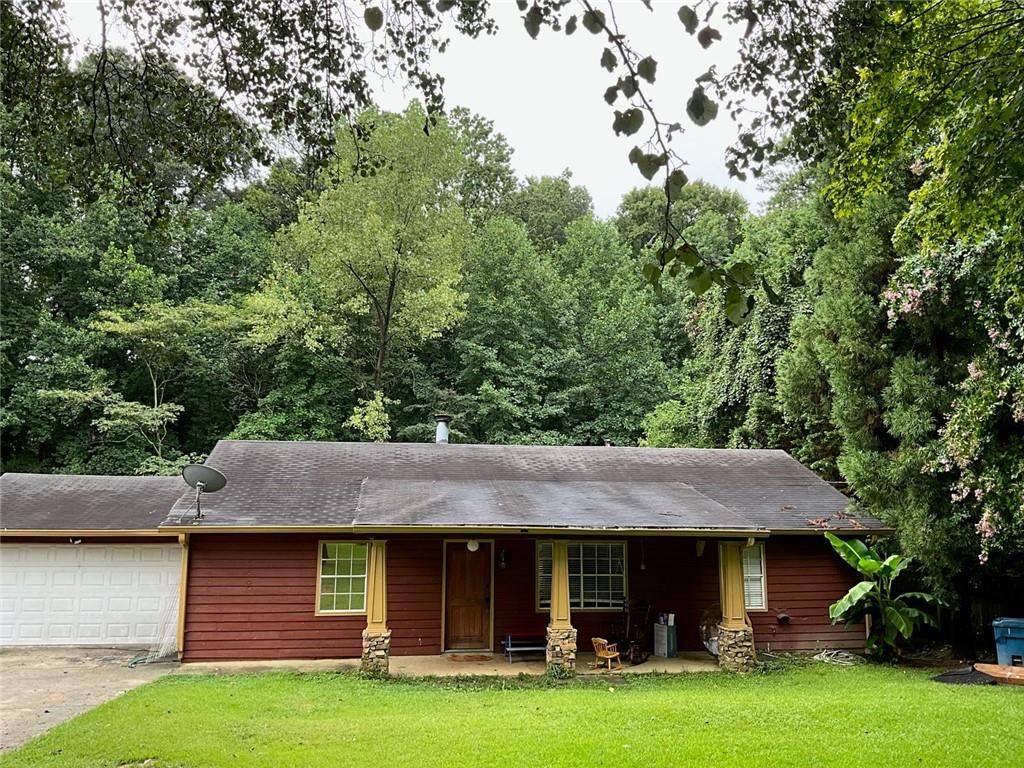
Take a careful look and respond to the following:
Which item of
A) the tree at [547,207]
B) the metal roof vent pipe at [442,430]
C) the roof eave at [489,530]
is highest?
the tree at [547,207]

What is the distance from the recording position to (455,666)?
10.5 metres

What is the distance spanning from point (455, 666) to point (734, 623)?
13.2 feet

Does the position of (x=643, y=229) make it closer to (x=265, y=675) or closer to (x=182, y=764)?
(x=265, y=675)

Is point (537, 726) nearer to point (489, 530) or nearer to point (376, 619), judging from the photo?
point (489, 530)

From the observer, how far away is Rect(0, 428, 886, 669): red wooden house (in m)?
10.1

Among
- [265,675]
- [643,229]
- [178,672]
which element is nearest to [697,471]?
[265,675]

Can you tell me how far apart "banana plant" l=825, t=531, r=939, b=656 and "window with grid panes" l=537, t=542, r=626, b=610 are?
325cm

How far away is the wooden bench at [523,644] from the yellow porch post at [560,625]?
89 cm

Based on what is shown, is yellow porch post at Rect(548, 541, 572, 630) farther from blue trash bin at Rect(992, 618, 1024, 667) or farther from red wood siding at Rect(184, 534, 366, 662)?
blue trash bin at Rect(992, 618, 1024, 667)

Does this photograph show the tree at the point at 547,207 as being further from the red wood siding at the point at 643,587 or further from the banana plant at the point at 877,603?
the banana plant at the point at 877,603

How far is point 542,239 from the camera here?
113 feet

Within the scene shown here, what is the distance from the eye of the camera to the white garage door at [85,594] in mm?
12844

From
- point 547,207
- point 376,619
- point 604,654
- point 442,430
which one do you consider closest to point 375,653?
point 376,619

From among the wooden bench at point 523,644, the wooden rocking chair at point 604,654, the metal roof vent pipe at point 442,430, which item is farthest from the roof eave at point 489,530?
the metal roof vent pipe at point 442,430
